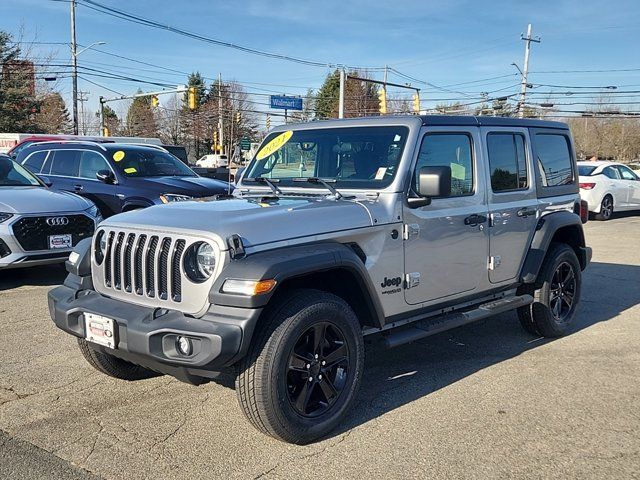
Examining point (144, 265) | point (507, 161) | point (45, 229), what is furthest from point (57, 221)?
point (507, 161)

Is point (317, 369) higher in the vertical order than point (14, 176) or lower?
lower

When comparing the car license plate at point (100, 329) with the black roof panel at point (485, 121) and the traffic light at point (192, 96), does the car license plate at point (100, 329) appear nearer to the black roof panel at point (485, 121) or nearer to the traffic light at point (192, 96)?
the black roof panel at point (485, 121)

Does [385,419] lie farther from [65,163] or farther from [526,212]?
[65,163]

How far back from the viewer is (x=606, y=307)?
274 inches

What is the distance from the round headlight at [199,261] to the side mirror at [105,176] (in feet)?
22.5

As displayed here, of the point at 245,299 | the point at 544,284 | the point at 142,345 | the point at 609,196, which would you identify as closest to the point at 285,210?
the point at 245,299

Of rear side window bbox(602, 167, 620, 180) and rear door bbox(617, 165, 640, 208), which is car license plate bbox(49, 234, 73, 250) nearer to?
rear side window bbox(602, 167, 620, 180)

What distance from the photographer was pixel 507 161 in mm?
5207

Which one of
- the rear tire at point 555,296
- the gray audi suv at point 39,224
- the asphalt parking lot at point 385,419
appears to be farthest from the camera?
the gray audi suv at point 39,224

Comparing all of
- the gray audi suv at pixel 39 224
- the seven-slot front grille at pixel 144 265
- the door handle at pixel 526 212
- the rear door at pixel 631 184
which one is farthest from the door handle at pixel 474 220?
the rear door at pixel 631 184

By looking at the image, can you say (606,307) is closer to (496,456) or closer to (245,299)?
(496,456)

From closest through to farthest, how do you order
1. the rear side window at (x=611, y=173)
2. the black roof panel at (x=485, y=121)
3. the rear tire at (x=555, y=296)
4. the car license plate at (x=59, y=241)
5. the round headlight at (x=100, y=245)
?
1. the round headlight at (x=100, y=245)
2. the black roof panel at (x=485, y=121)
3. the rear tire at (x=555, y=296)
4. the car license plate at (x=59, y=241)
5. the rear side window at (x=611, y=173)

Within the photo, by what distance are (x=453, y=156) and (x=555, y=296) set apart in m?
2.00

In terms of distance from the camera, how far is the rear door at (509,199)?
497cm
